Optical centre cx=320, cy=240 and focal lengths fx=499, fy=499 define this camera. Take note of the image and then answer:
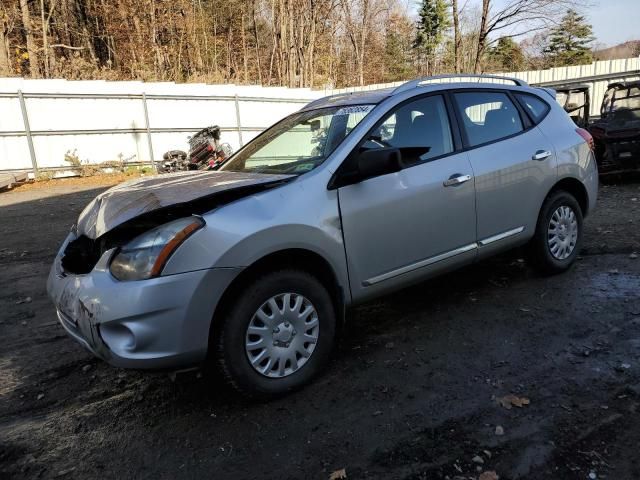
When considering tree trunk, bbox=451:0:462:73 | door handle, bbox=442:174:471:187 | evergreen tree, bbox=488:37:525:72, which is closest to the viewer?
door handle, bbox=442:174:471:187

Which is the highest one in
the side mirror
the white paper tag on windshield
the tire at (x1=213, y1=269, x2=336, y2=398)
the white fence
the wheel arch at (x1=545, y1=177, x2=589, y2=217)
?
the white fence

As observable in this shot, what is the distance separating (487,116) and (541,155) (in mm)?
591

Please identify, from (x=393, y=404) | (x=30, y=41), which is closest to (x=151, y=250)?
(x=393, y=404)

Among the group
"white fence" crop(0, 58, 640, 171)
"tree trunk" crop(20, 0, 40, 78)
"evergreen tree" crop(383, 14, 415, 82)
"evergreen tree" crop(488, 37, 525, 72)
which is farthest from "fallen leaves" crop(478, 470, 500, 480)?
"evergreen tree" crop(383, 14, 415, 82)

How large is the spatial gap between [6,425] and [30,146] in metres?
13.9

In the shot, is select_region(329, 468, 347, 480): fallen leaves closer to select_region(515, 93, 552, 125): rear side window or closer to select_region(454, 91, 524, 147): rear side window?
select_region(454, 91, 524, 147): rear side window

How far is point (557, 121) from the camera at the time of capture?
4.61 m

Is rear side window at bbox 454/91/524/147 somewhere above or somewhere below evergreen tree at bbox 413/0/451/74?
below

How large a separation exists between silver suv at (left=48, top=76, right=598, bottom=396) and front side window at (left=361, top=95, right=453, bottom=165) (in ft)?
0.03

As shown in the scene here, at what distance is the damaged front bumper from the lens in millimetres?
2500

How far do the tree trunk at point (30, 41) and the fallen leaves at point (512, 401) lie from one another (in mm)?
24136

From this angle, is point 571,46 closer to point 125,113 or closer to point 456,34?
point 456,34

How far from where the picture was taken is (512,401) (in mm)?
2818

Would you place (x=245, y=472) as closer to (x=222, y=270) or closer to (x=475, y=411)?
(x=222, y=270)
